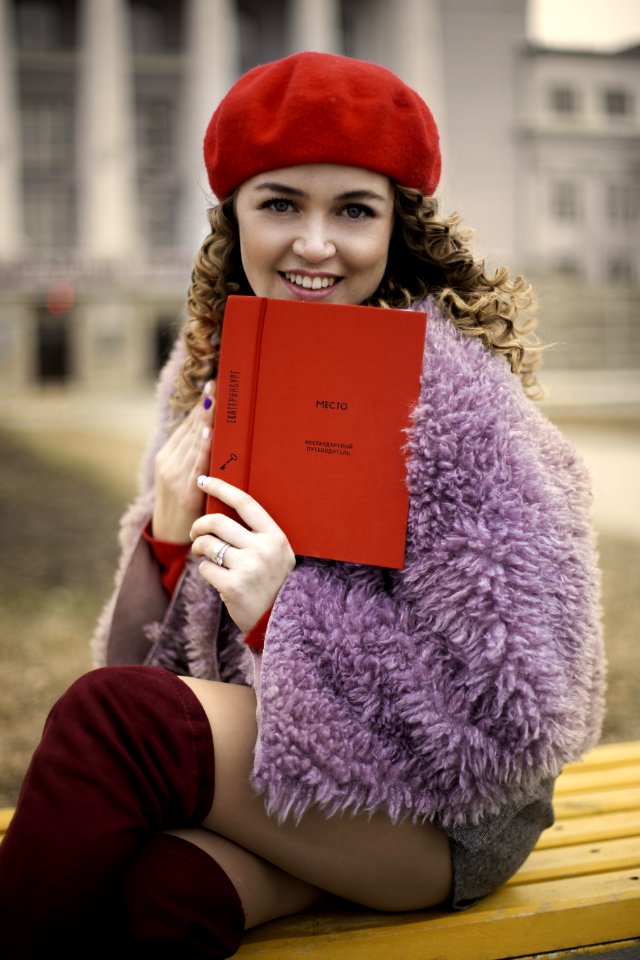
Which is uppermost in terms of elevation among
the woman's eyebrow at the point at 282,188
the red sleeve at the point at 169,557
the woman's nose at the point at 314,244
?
the woman's eyebrow at the point at 282,188

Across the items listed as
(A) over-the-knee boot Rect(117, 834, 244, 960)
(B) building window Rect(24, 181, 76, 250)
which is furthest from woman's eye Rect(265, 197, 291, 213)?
(B) building window Rect(24, 181, 76, 250)

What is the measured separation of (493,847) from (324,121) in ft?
3.30

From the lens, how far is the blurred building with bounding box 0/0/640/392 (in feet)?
66.2

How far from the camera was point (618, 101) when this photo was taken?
3175 cm

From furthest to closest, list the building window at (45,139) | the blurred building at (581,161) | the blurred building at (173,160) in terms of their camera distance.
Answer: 1. the blurred building at (581,161)
2. the building window at (45,139)
3. the blurred building at (173,160)

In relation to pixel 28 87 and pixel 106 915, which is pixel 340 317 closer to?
pixel 106 915

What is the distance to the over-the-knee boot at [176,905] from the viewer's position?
3.74 feet

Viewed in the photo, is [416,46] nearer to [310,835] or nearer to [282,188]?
[282,188]

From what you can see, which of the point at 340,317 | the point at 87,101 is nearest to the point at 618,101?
the point at 87,101

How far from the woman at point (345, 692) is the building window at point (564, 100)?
105 feet

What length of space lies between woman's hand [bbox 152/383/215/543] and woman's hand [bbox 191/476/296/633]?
0.22 meters

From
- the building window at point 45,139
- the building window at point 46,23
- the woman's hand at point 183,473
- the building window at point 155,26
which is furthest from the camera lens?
the building window at point 155,26

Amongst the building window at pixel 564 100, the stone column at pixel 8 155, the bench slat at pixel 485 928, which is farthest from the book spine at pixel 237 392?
the building window at pixel 564 100

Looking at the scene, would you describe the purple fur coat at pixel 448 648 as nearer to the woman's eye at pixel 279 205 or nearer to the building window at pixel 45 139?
the woman's eye at pixel 279 205
